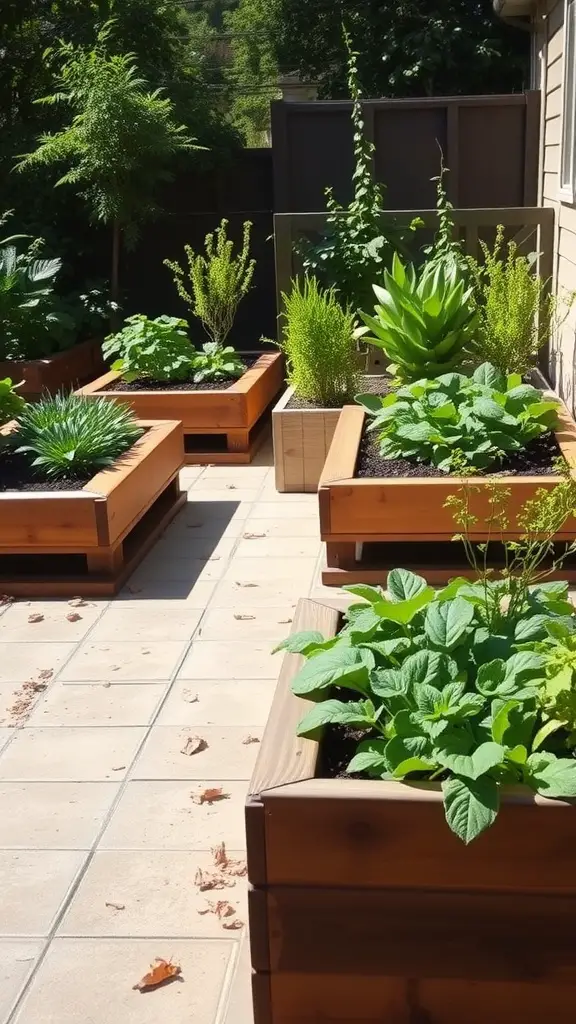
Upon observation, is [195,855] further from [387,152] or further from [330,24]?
[330,24]

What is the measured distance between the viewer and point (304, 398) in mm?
6156

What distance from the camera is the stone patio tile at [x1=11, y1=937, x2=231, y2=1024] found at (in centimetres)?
213

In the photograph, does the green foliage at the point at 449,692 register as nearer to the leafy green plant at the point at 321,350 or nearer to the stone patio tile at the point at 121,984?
the stone patio tile at the point at 121,984

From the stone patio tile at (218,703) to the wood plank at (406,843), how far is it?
4.50 ft

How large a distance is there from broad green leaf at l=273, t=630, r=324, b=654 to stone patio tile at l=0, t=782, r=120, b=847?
74 centimetres

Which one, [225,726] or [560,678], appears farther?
[225,726]

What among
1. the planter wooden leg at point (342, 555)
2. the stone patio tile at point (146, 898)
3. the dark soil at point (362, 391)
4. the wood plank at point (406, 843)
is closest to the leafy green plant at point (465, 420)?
the planter wooden leg at point (342, 555)

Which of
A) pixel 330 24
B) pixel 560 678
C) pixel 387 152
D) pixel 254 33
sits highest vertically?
pixel 254 33

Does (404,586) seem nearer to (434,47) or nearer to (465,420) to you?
(465,420)

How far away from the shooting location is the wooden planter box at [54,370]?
24.9 ft

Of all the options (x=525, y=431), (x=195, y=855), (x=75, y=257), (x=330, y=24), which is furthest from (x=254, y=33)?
(x=195, y=855)

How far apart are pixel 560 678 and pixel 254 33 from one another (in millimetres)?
36242

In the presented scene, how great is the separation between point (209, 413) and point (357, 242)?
4.50 feet

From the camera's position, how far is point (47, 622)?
4250 mm
